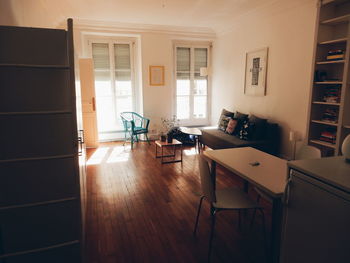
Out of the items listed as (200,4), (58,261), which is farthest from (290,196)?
(200,4)

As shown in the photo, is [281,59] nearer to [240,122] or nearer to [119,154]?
[240,122]

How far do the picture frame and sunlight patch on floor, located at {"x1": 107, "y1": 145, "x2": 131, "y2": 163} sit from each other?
1890mm

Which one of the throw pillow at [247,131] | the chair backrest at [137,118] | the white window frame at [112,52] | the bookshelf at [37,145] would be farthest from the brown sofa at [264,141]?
the bookshelf at [37,145]

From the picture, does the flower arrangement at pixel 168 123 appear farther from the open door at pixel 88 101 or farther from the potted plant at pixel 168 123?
the open door at pixel 88 101

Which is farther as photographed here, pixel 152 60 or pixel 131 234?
pixel 152 60

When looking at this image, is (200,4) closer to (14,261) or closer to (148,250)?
(148,250)

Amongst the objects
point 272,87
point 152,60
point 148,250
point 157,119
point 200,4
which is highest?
point 200,4

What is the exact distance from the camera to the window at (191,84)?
24.4 ft

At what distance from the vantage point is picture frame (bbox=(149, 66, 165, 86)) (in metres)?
6.96

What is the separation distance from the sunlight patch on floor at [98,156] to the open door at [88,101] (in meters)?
0.32

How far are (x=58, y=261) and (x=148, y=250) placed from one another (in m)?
0.81

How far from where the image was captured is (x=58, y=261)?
2.21 metres

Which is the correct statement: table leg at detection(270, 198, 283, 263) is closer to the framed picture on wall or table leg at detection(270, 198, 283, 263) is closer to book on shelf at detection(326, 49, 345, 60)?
book on shelf at detection(326, 49, 345, 60)

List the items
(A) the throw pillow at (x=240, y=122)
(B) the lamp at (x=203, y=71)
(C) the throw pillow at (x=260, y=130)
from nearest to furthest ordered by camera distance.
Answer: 1. (C) the throw pillow at (x=260, y=130)
2. (A) the throw pillow at (x=240, y=122)
3. (B) the lamp at (x=203, y=71)
